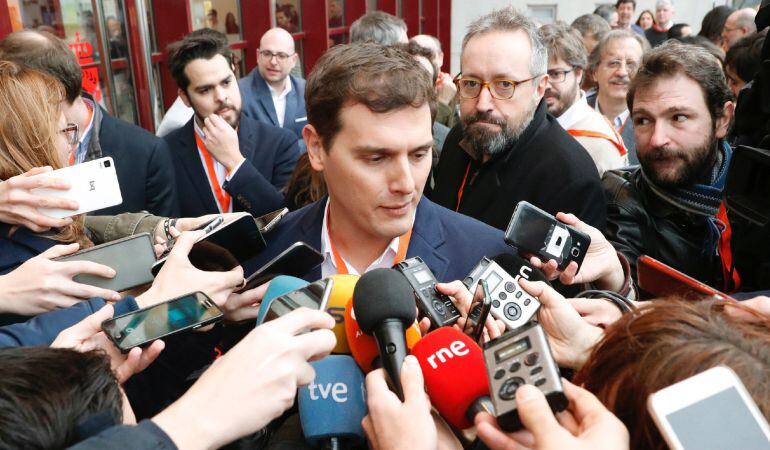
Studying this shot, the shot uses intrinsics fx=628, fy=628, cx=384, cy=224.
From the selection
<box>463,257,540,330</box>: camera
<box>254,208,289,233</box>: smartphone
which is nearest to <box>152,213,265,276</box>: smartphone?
<box>254,208,289,233</box>: smartphone

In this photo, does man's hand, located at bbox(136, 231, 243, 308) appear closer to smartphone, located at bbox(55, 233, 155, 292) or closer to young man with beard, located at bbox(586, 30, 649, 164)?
smartphone, located at bbox(55, 233, 155, 292)

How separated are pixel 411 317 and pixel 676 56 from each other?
1836mm

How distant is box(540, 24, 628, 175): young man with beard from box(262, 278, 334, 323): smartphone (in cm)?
256

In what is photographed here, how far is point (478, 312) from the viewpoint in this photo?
1.41 meters

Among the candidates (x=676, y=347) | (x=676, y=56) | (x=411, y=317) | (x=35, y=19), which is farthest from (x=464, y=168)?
(x=35, y=19)

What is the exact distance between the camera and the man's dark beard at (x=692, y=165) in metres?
2.36

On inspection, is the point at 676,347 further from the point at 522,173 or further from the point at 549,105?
the point at 549,105

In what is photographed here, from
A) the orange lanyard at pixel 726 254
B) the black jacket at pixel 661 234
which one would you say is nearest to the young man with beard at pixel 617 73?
the black jacket at pixel 661 234

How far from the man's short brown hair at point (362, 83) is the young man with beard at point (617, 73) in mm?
3028

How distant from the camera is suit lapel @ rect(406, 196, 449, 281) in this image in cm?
189

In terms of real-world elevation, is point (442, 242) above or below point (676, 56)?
below

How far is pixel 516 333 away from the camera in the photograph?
108 centimetres

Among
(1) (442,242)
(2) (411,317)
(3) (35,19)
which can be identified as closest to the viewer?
(2) (411,317)

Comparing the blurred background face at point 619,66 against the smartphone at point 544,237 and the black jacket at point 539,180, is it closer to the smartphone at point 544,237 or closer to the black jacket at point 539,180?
the black jacket at point 539,180
